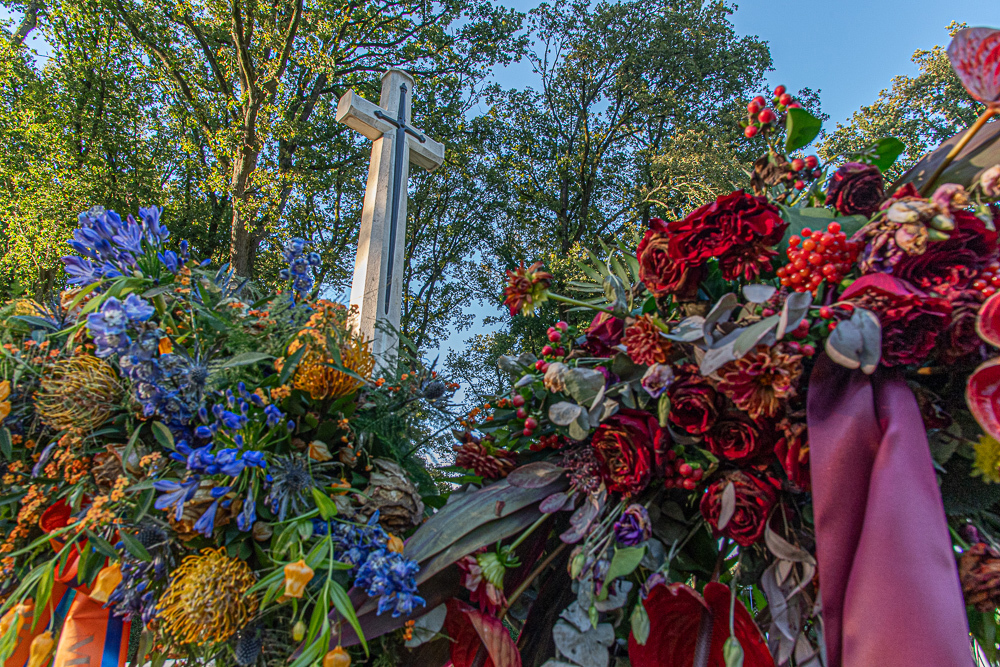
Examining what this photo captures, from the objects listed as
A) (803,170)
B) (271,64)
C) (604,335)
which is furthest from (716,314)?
(271,64)

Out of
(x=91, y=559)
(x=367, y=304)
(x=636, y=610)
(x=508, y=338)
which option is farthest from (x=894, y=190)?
(x=508, y=338)

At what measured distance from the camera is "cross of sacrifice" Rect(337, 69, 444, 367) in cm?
259

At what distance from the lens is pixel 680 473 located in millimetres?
779

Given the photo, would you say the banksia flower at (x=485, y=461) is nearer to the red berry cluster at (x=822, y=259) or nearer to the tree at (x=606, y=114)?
the red berry cluster at (x=822, y=259)

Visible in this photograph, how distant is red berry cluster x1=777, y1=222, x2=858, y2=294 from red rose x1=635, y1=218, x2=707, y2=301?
0.11 metres

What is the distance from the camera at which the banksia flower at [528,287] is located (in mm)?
868

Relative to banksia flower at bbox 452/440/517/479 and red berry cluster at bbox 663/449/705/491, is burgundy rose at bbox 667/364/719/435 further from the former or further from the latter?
banksia flower at bbox 452/440/517/479

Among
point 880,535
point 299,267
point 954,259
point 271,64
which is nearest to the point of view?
point 880,535

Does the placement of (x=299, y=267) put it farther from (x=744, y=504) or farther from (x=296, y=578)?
(x=744, y=504)

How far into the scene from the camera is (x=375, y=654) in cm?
84

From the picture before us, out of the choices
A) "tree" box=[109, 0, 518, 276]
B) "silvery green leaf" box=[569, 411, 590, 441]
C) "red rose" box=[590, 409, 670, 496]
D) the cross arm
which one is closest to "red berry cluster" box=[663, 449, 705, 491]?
Answer: "red rose" box=[590, 409, 670, 496]

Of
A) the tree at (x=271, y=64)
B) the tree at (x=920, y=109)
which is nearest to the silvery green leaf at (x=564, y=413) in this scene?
the tree at (x=271, y=64)

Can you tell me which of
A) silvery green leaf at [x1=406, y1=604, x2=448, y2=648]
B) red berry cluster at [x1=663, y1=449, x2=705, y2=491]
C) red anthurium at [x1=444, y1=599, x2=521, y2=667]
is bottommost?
red anthurium at [x1=444, y1=599, x2=521, y2=667]

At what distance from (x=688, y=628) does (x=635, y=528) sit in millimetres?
186
